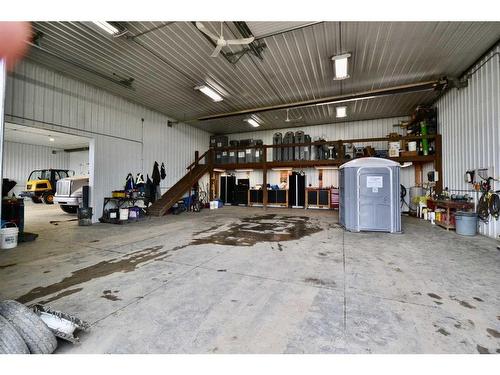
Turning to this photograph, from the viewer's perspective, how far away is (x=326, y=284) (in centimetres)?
259

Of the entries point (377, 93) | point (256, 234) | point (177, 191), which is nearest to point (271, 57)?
point (377, 93)

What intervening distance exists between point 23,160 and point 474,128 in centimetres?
2271

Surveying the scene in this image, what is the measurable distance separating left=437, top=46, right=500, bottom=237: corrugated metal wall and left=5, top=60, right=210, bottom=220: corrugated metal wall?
10.4 metres

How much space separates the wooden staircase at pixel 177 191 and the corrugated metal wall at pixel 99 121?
18.8 inches

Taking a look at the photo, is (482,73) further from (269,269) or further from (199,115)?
(199,115)

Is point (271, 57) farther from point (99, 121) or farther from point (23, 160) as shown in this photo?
point (23, 160)

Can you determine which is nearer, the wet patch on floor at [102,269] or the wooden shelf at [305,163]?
the wet patch on floor at [102,269]

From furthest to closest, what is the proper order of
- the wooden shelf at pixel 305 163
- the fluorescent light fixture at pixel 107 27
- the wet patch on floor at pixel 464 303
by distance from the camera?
the wooden shelf at pixel 305 163, the fluorescent light fixture at pixel 107 27, the wet patch on floor at pixel 464 303

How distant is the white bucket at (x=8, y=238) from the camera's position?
13.1 ft

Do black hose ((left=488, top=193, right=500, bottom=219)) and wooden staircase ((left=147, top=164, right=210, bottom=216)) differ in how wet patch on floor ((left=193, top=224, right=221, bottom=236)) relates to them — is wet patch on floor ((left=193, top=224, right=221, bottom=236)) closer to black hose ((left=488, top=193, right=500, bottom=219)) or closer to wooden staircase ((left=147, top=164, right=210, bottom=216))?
wooden staircase ((left=147, top=164, right=210, bottom=216))

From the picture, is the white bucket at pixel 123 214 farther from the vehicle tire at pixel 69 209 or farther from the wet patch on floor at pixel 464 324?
the wet patch on floor at pixel 464 324

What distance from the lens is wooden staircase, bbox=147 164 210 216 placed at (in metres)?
8.39

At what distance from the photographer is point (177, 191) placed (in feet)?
31.2

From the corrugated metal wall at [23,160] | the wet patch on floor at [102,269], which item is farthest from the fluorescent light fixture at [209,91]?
the corrugated metal wall at [23,160]
